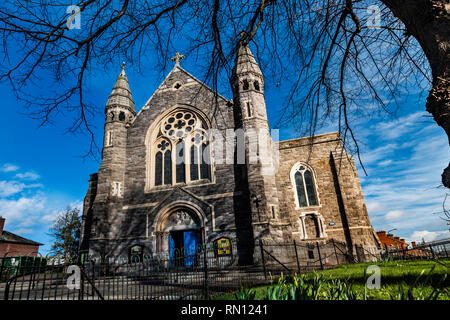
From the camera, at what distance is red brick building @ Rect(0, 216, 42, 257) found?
24359mm

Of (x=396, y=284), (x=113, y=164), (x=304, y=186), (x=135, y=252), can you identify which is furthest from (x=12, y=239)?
(x=396, y=284)

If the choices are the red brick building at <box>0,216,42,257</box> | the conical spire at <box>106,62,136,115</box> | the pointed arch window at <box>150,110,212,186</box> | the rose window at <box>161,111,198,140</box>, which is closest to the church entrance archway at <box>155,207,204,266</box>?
the pointed arch window at <box>150,110,212,186</box>

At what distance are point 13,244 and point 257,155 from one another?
95.0ft

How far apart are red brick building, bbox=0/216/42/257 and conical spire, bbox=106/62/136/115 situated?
1737 cm

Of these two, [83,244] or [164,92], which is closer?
[83,244]

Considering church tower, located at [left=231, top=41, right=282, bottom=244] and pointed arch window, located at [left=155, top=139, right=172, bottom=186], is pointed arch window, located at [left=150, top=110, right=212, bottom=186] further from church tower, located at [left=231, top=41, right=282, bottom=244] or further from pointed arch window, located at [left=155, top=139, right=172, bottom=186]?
church tower, located at [left=231, top=41, right=282, bottom=244]

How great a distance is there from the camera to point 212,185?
14.2 m

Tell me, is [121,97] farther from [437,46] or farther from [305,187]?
[437,46]

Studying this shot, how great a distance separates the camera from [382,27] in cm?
352

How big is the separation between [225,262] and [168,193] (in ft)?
17.2

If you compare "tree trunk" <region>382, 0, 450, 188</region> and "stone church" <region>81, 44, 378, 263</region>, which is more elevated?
"stone church" <region>81, 44, 378, 263</region>
